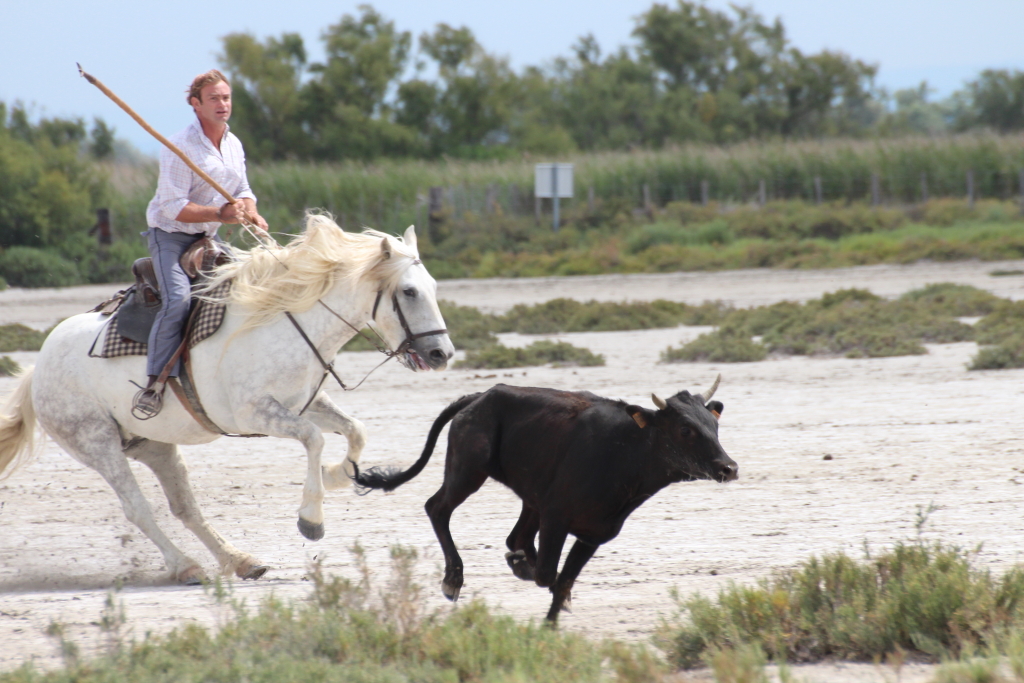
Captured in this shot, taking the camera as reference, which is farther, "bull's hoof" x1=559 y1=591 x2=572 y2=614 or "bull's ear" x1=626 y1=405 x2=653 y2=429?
"bull's hoof" x1=559 y1=591 x2=572 y2=614

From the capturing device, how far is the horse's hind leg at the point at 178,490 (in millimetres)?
6168

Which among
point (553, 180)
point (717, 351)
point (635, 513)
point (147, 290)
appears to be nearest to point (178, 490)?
point (147, 290)

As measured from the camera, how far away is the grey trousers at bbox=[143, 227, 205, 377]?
586 cm

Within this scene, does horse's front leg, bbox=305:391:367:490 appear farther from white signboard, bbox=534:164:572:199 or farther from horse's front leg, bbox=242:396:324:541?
white signboard, bbox=534:164:572:199

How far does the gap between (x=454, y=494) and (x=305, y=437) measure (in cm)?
89

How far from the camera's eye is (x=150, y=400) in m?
5.85

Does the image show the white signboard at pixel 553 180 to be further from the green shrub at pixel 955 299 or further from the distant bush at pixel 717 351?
the distant bush at pixel 717 351

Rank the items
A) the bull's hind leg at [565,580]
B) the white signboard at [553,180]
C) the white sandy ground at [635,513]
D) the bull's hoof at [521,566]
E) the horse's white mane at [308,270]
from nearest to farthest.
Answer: the bull's hind leg at [565,580] → the bull's hoof at [521,566] → the white sandy ground at [635,513] → the horse's white mane at [308,270] → the white signboard at [553,180]

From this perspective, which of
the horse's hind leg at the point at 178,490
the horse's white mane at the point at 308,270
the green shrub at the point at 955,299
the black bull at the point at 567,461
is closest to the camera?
the black bull at the point at 567,461

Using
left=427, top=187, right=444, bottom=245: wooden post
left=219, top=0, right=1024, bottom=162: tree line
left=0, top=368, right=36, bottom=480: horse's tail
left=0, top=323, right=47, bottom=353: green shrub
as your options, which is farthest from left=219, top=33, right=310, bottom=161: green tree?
left=0, top=368, right=36, bottom=480: horse's tail

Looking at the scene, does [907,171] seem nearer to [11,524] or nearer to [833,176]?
[833,176]

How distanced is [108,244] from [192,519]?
22781mm

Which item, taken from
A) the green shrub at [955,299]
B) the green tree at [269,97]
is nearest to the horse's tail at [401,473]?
the green shrub at [955,299]

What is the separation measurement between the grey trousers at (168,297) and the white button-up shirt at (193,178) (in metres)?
0.08
